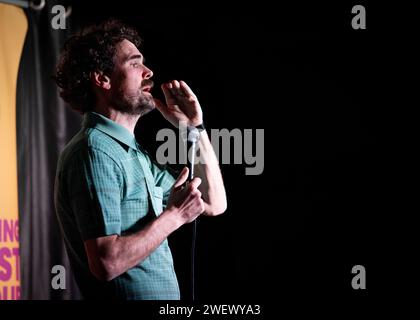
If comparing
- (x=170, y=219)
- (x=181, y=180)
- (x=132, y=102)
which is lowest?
(x=170, y=219)

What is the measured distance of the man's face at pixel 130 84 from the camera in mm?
1589

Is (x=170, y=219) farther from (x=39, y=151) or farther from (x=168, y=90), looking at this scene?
(x=39, y=151)

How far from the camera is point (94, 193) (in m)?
1.28

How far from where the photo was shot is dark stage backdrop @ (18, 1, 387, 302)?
6.96 feet

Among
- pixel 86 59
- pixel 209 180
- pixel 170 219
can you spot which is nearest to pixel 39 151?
pixel 86 59

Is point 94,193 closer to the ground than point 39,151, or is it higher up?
closer to the ground

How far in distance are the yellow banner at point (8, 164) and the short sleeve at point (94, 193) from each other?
37.7 inches

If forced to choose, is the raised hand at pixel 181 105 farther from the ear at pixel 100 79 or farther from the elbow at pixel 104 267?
the elbow at pixel 104 267

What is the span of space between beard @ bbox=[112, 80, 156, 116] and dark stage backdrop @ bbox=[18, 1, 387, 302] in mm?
767

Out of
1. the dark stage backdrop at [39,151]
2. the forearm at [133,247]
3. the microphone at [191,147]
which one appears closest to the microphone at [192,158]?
the microphone at [191,147]

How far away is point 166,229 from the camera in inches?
52.3

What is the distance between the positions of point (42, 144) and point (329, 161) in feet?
4.32

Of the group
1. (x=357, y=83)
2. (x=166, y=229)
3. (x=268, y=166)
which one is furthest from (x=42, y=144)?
(x=357, y=83)

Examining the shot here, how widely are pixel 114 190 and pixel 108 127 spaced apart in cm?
25
